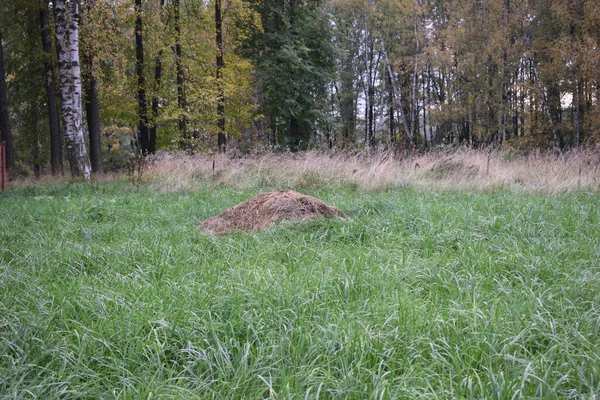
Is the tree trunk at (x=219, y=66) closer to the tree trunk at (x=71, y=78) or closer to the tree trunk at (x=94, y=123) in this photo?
the tree trunk at (x=94, y=123)

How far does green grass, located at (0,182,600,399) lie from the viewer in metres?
1.98

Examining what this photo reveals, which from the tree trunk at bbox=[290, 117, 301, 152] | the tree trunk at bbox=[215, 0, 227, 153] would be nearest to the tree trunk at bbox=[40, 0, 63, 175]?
the tree trunk at bbox=[215, 0, 227, 153]

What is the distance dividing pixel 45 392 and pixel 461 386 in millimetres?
1928

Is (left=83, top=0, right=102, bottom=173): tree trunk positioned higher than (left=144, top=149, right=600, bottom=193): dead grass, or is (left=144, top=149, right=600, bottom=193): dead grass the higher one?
(left=83, top=0, right=102, bottom=173): tree trunk

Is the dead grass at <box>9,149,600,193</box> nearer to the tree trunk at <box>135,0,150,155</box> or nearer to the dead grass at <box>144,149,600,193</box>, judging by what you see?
the dead grass at <box>144,149,600,193</box>

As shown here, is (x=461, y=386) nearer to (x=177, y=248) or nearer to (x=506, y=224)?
(x=177, y=248)

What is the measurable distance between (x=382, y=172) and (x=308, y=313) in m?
8.13

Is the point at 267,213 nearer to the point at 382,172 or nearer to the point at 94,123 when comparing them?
the point at 382,172

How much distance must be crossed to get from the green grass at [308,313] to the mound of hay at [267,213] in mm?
502

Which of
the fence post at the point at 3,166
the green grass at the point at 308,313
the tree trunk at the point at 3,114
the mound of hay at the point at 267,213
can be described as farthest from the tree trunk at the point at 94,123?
the green grass at the point at 308,313

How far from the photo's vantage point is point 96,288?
3.12m

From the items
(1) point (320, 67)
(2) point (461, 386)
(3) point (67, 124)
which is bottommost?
(2) point (461, 386)

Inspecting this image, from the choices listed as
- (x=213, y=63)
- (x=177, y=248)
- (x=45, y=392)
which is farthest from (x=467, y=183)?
(x=213, y=63)

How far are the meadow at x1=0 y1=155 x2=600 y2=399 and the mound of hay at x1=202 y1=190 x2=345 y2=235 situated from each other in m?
0.36
